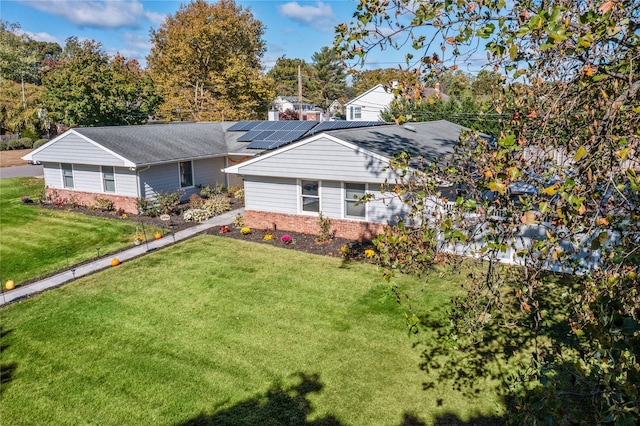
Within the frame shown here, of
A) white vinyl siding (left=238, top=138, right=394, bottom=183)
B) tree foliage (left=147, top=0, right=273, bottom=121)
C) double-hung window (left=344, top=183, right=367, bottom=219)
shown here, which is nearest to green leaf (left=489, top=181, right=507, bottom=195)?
white vinyl siding (left=238, top=138, right=394, bottom=183)

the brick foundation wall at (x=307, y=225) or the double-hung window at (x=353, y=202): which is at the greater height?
the double-hung window at (x=353, y=202)

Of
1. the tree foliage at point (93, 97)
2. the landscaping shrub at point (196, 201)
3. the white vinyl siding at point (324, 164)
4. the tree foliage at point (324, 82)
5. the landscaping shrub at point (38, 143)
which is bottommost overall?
the landscaping shrub at point (196, 201)

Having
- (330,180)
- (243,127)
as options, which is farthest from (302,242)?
(243,127)

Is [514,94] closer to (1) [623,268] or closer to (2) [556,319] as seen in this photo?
(1) [623,268]

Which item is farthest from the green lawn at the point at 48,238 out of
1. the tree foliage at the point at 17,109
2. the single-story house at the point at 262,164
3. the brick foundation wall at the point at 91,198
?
the tree foliage at the point at 17,109

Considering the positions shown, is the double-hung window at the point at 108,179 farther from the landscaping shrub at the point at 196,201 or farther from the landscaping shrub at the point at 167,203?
the landscaping shrub at the point at 196,201

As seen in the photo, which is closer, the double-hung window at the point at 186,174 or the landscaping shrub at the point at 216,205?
the landscaping shrub at the point at 216,205

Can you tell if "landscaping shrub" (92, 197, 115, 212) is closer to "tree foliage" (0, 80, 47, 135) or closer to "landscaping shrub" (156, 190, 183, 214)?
"landscaping shrub" (156, 190, 183, 214)

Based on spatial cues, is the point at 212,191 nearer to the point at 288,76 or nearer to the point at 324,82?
the point at 324,82
